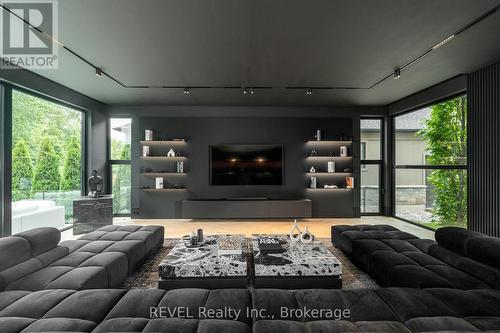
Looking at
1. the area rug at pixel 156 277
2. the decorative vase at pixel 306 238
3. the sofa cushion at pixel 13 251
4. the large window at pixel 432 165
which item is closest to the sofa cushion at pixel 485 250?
the area rug at pixel 156 277

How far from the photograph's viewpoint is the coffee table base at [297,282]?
8.03ft

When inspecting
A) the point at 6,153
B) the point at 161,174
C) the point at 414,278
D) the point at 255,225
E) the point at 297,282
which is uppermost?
the point at 6,153

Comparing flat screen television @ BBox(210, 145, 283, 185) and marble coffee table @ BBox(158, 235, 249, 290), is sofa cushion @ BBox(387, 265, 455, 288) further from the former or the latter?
flat screen television @ BBox(210, 145, 283, 185)

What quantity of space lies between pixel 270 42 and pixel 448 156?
424 centimetres

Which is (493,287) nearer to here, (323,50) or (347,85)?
(323,50)

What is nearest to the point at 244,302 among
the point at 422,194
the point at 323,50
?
the point at 323,50

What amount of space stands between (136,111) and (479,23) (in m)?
6.45

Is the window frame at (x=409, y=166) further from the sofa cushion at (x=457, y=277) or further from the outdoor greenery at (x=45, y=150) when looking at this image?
the outdoor greenery at (x=45, y=150)

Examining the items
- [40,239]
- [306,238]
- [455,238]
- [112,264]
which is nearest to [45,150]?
[40,239]

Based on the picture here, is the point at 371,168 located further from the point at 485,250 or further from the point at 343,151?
the point at 485,250

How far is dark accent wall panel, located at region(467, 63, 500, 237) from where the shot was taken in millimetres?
3826

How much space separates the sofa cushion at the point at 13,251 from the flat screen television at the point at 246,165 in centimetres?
422

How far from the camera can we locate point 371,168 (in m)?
6.75

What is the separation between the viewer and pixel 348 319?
1493 mm
